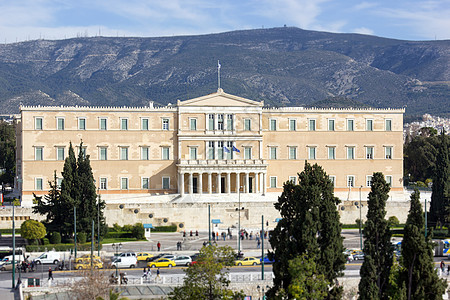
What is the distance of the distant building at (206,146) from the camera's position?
278ft

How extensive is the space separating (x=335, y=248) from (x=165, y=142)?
149 ft

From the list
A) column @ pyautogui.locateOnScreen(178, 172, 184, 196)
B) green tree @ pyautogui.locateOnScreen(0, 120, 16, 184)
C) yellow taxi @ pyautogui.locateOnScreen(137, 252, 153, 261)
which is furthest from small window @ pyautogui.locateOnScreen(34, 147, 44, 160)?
yellow taxi @ pyautogui.locateOnScreen(137, 252, 153, 261)

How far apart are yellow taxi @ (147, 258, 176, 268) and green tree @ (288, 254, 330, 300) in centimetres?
1794

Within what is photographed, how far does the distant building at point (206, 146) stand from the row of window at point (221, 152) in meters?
0.11

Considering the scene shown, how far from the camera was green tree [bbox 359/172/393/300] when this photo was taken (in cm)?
4153

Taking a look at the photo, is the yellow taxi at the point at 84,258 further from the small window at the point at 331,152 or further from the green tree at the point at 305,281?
the small window at the point at 331,152

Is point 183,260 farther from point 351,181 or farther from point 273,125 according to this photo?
point 351,181

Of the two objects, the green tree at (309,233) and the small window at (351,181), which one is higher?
the small window at (351,181)

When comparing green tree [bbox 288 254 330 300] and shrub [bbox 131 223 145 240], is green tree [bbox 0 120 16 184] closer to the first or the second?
shrub [bbox 131 223 145 240]

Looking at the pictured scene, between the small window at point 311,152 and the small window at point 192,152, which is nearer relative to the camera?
the small window at point 192,152

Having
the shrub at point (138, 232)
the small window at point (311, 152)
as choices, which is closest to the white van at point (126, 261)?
the shrub at point (138, 232)

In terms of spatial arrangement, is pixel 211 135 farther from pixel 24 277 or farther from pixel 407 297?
pixel 407 297

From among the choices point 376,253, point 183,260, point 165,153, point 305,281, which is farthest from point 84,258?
point 165,153

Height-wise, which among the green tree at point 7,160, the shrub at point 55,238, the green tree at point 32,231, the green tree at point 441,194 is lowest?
the shrub at point 55,238
